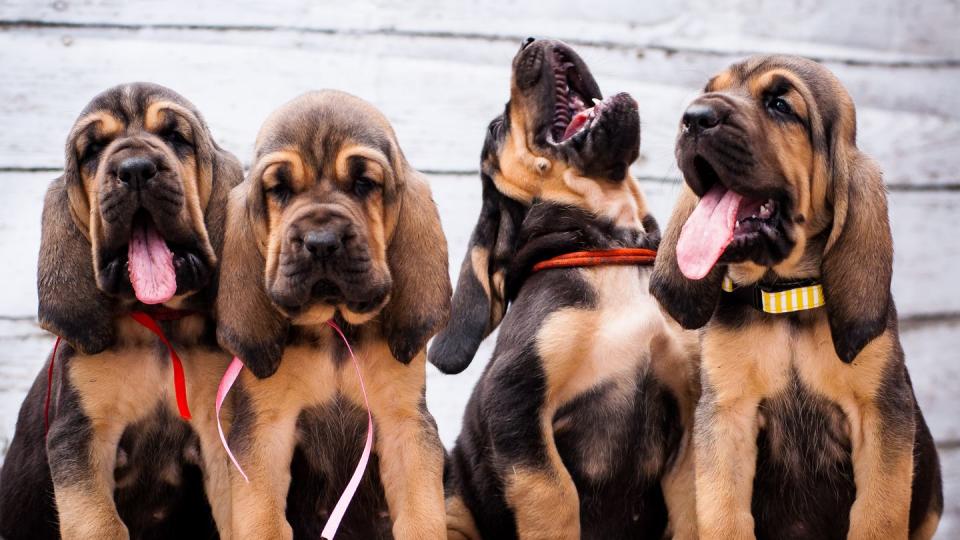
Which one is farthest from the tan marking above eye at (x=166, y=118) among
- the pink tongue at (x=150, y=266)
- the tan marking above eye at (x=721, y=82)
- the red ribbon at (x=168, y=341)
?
the tan marking above eye at (x=721, y=82)

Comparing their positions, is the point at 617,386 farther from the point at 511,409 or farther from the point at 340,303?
the point at 340,303

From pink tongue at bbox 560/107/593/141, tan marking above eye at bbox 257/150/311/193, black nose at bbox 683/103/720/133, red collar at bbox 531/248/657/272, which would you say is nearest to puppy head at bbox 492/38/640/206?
pink tongue at bbox 560/107/593/141

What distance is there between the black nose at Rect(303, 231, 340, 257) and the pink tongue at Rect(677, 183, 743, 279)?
4.02ft

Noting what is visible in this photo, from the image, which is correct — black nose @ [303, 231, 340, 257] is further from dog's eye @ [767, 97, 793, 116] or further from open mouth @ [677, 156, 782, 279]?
dog's eye @ [767, 97, 793, 116]

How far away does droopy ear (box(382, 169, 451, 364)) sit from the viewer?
4.43m

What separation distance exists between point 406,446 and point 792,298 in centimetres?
154

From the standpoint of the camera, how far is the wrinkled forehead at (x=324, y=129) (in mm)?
4383

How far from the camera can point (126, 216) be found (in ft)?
13.9

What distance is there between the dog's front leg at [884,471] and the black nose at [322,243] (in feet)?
6.51

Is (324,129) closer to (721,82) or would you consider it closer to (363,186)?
(363,186)

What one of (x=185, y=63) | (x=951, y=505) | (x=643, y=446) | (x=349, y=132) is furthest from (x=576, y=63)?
(x=951, y=505)

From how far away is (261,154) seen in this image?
4512mm

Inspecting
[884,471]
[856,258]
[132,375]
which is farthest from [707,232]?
[132,375]

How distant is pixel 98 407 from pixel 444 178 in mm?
2904
